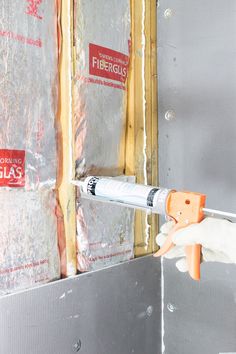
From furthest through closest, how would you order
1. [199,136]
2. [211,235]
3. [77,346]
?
1. [199,136]
2. [77,346]
3. [211,235]

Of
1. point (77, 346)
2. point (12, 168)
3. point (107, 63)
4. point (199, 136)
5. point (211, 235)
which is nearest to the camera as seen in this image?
point (211, 235)

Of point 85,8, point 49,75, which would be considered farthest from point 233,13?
point 49,75

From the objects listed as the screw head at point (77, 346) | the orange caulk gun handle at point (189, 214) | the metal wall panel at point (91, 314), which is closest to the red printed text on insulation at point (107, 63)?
the orange caulk gun handle at point (189, 214)

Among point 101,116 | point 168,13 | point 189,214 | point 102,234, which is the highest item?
point 168,13

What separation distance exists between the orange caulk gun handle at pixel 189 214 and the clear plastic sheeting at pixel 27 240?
0.33 metres

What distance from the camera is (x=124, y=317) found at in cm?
133

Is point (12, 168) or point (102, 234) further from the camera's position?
point (102, 234)

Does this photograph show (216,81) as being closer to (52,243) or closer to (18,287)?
(52,243)

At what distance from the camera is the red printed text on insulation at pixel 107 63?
1.22 metres

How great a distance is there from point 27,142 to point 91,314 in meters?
0.55

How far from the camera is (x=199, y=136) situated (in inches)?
55.2

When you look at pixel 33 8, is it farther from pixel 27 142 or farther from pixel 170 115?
pixel 170 115

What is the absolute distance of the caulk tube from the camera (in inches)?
38.0

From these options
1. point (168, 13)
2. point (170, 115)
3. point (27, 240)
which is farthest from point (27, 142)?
point (168, 13)
